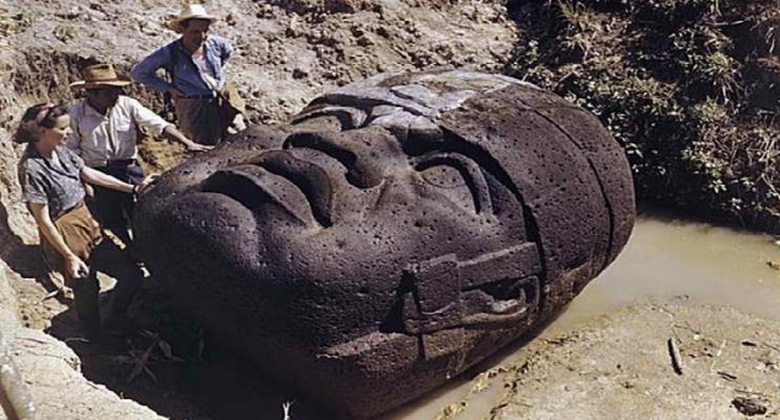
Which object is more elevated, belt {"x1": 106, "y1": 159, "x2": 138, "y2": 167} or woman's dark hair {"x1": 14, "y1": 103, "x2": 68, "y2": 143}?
woman's dark hair {"x1": 14, "y1": 103, "x2": 68, "y2": 143}

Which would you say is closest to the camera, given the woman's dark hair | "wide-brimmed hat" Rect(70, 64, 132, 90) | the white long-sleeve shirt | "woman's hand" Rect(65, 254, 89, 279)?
the woman's dark hair

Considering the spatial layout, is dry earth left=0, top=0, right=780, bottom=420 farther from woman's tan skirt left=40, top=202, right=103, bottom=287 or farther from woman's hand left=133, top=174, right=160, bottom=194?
woman's hand left=133, top=174, right=160, bottom=194

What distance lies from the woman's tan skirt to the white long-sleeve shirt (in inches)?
14.9

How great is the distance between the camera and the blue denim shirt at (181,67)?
682cm

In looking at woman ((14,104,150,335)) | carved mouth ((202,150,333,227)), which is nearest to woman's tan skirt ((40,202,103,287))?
woman ((14,104,150,335))

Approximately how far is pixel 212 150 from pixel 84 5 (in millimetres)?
3438

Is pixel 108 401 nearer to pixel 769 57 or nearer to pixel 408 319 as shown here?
pixel 408 319

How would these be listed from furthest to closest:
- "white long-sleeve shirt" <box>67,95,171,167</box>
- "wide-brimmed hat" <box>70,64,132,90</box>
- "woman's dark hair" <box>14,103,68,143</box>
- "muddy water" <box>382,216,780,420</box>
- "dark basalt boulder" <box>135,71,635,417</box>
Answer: "muddy water" <box>382,216,780,420</box> → "white long-sleeve shirt" <box>67,95,171,167</box> → "wide-brimmed hat" <box>70,64,132,90</box> → "woman's dark hair" <box>14,103,68,143</box> → "dark basalt boulder" <box>135,71,635,417</box>

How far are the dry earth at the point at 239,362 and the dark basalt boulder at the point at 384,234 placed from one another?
0.39 m

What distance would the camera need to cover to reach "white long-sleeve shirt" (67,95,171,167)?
604 centimetres

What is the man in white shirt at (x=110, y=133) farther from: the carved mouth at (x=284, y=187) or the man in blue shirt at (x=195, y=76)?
the carved mouth at (x=284, y=187)

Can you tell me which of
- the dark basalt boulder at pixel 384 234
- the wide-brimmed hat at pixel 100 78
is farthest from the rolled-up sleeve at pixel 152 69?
the dark basalt boulder at pixel 384 234

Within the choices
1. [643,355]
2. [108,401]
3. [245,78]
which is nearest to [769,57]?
[643,355]

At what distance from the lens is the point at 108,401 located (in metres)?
4.53
